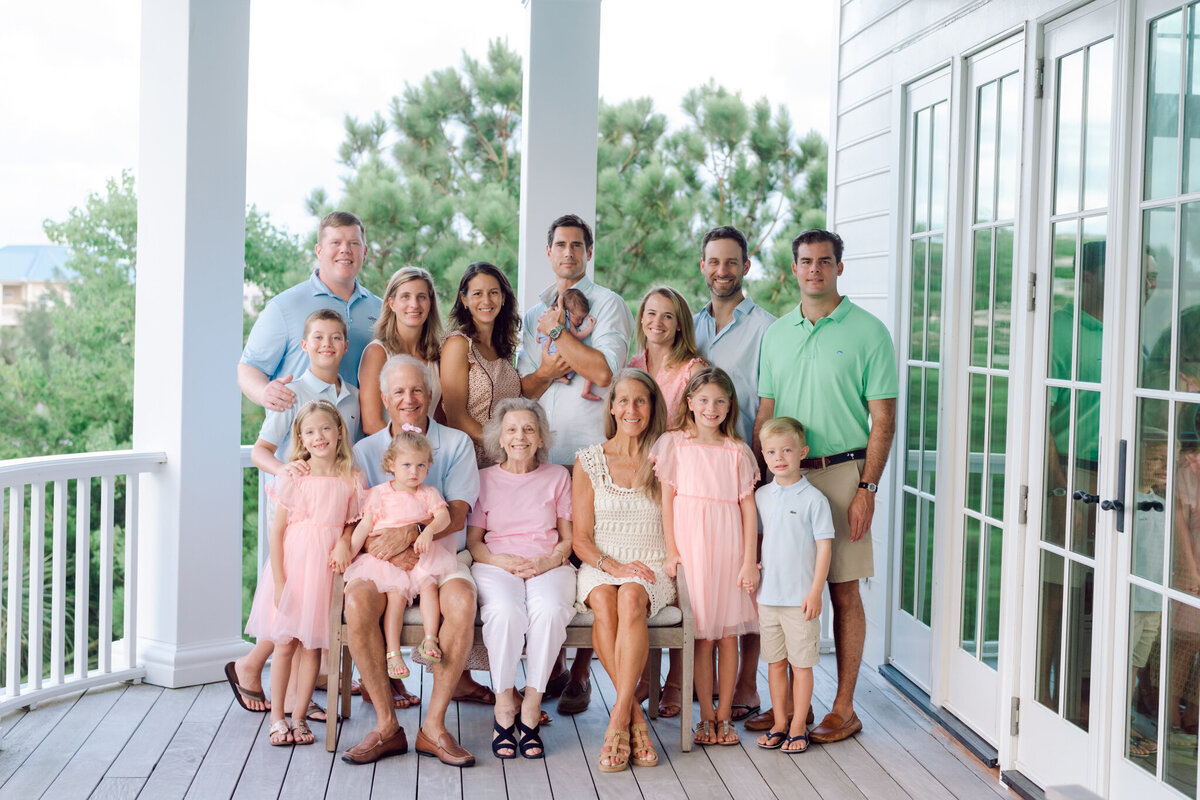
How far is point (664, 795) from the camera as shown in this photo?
3199mm

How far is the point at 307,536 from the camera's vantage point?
3.52 m

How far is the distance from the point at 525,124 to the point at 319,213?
9545mm

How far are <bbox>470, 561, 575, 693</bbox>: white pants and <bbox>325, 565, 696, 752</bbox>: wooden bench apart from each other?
6 cm

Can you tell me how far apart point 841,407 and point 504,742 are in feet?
5.01

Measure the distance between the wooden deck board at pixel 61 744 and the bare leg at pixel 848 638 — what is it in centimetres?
244

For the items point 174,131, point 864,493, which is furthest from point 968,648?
point 174,131

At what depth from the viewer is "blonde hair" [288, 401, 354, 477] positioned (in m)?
3.49

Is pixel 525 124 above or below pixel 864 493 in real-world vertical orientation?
above

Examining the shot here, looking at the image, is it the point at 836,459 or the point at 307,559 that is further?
the point at 836,459

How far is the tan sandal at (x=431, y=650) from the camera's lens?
3.40 metres

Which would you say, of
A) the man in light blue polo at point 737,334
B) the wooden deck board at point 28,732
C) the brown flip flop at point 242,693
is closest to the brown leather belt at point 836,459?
the man in light blue polo at point 737,334

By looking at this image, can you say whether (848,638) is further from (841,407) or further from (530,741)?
(530,741)

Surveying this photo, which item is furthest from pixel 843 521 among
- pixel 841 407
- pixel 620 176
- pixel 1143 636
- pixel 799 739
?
pixel 620 176

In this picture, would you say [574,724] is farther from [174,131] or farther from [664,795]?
[174,131]
